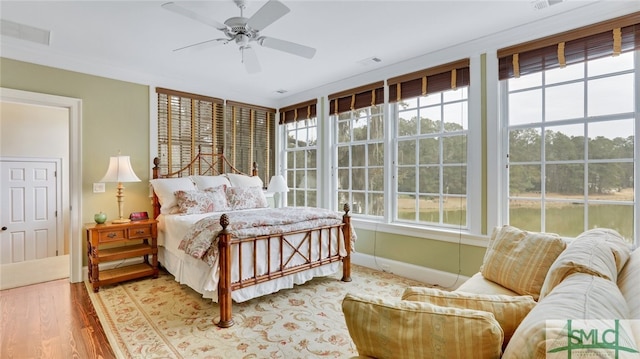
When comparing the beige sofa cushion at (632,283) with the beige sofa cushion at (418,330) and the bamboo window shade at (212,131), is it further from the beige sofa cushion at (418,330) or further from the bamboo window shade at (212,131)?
the bamboo window shade at (212,131)

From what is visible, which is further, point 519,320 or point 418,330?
point 519,320

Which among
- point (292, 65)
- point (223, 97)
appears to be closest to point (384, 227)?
point (292, 65)

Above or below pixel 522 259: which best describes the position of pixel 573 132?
above

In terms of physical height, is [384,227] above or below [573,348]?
below

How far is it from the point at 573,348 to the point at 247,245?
2.49 m

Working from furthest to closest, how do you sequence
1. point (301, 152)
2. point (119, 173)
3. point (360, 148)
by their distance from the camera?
1. point (301, 152)
2. point (360, 148)
3. point (119, 173)

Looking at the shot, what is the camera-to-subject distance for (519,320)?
1.00 m

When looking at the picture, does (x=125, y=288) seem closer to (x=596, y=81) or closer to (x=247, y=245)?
(x=247, y=245)

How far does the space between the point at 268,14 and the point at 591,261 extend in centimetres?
222

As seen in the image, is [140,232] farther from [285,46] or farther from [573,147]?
[573,147]

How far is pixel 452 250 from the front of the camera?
11.1 feet

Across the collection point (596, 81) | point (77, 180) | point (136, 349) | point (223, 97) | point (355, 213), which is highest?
point (223, 97)

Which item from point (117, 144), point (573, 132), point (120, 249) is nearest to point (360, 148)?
point (573, 132)

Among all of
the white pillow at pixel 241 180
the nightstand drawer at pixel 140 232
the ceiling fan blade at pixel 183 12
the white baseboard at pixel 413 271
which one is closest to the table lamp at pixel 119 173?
the nightstand drawer at pixel 140 232
